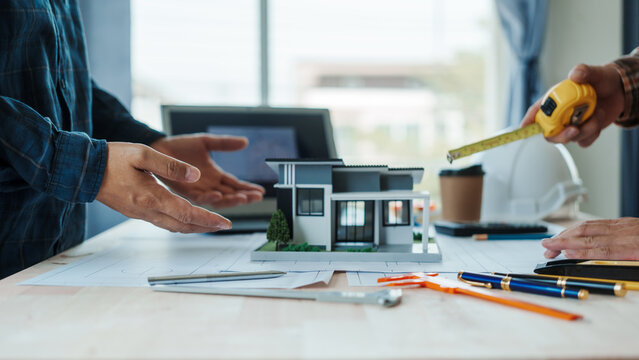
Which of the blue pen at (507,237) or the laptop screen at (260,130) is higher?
the laptop screen at (260,130)

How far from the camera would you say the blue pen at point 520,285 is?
0.54 meters

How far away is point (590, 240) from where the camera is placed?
71 cm

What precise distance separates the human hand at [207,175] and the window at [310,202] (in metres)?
0.24

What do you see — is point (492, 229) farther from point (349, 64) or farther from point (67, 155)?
point (349, 64)

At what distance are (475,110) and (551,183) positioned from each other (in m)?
1.50

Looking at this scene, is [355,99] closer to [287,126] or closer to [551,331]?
[287,126]

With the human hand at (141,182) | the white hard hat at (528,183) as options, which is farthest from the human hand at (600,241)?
the human hand at (141,182)

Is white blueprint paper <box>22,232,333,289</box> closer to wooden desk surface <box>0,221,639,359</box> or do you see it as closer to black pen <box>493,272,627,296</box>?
wooden desk surface <box>0,221,639,359</box>

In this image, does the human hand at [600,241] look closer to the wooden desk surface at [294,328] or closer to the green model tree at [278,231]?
the wooden desk surface at [294,328]

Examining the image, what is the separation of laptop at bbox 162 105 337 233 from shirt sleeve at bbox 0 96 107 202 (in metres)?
0.55

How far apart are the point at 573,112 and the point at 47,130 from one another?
Answer: 3.29 ft

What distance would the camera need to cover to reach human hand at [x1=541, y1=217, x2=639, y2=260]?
684mm

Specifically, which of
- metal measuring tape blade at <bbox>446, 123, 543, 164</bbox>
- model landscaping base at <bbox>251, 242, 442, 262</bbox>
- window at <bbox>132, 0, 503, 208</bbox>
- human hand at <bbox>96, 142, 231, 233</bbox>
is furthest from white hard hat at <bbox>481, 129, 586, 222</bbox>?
window at <bbox>132, 0, 503, 208</bbox>

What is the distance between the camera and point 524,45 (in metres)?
2.32
